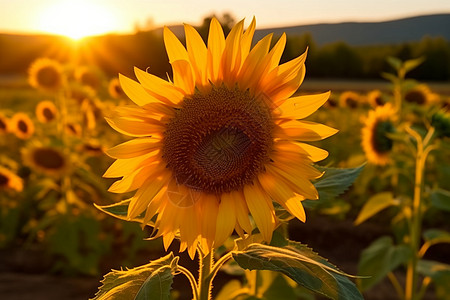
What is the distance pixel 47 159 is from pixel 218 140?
11.4 feet

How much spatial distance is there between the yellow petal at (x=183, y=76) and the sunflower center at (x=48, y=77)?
4.02m

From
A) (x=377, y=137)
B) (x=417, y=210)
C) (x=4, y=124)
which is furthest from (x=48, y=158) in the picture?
(x=417, y=210)

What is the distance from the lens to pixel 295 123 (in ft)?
3.92

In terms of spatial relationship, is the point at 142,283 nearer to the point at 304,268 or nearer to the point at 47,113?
the point at 304,268

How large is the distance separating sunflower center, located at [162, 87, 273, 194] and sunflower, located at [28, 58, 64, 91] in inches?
155

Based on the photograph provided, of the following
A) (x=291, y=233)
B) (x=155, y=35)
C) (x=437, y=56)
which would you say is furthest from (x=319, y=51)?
(x=291, y=233)

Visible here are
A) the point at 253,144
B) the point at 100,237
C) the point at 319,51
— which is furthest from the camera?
the point at 319,51

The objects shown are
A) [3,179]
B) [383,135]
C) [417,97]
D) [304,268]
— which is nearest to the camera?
[304,268]

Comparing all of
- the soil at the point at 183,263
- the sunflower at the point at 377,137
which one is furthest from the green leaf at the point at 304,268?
the soil at the point at 183,263

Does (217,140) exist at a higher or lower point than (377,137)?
higher

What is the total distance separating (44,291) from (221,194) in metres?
2.95

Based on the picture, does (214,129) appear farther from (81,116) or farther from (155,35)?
(155,35)

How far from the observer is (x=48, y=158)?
177 inches

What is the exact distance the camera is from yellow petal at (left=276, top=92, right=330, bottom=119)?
45.3 inches
